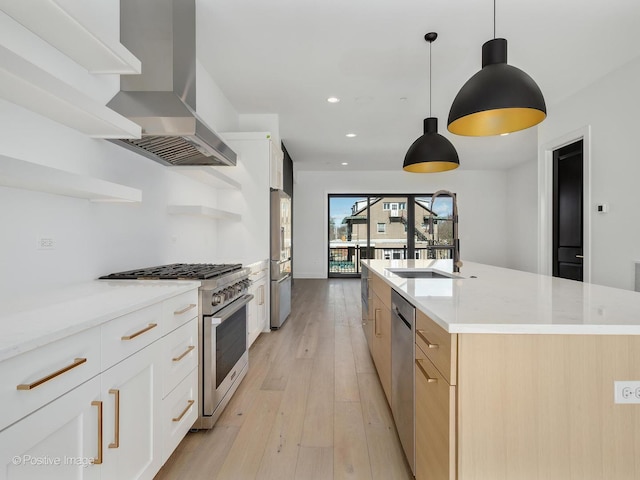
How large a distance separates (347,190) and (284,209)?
472 centimetres

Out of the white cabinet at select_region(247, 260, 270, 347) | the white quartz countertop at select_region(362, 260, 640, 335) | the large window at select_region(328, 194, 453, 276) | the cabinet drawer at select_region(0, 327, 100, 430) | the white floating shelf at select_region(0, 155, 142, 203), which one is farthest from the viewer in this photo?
the large window at select_region(328, 194, 453, 276)

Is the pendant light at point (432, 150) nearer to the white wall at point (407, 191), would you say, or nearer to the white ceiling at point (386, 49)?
the white ceiling at point (386, 49)

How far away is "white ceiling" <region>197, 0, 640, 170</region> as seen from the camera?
2422mm

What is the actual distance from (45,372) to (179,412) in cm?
94

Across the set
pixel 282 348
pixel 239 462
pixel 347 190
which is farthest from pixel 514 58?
pixel 347 190

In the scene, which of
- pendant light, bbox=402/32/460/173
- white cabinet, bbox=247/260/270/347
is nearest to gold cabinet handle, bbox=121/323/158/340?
white cabinet, bbox=247/260/270/347

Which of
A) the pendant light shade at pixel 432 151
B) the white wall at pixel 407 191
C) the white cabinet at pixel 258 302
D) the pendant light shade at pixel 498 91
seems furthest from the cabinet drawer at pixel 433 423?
the white wall at pixel 407 191

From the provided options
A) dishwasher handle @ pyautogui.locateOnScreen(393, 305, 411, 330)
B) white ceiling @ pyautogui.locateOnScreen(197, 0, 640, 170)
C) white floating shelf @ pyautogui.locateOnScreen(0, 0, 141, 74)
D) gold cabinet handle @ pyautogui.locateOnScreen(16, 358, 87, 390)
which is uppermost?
white ceiling @ pyautogui.locateOnScreen(197, 0, 640, 170)

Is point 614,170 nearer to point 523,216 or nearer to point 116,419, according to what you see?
point 116,419

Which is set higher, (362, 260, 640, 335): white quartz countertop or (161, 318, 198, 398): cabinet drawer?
(362, 260, 640, 335): white quartz countertop

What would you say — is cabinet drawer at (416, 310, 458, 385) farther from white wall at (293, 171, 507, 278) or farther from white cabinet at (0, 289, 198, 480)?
white wall at (293, 171, 507, 278)

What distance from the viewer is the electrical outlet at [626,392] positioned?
1016 mm

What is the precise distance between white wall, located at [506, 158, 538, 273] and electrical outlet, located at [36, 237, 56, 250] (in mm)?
8912

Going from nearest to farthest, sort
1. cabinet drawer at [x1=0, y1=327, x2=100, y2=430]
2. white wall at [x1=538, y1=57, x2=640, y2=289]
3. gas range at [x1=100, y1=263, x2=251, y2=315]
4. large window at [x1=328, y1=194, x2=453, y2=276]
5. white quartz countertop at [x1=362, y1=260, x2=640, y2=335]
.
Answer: cabinet drawer at [x1=0, y1=327, x2=100, y2=430] → white quartz countertop at [x1=362, y1=260, x2=640, y2=335] → gas range at [x1=100, y1=263, x2=251, y2=315] → white wall at [x1=538, y1=57, x2=640, y2=289] → large window at [x1=328, y1=194, x2=453, y2=276]
